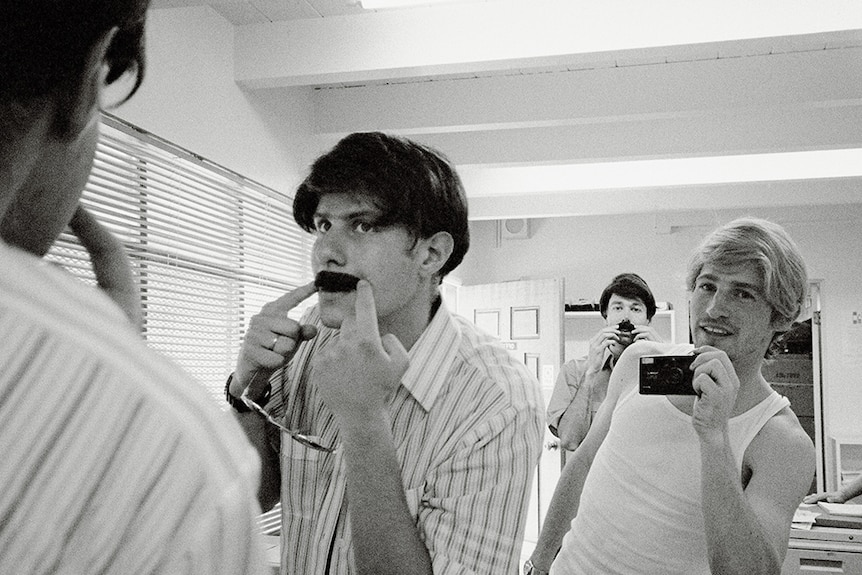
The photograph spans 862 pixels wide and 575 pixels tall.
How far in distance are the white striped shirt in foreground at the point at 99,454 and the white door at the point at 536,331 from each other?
5455 millimetres

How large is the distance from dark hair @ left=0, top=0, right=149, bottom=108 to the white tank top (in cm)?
139

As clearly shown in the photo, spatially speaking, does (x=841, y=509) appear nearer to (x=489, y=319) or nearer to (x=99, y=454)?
(x=99, y=454)

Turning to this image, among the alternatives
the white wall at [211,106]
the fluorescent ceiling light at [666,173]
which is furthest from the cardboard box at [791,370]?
the white wall at [211,106]

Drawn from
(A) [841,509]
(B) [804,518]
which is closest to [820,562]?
(B) [804,518]

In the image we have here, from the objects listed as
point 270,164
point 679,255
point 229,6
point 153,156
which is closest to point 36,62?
point 153,156

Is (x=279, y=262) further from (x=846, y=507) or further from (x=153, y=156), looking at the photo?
(x=846, y=507)

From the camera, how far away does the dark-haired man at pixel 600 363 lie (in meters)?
3.36

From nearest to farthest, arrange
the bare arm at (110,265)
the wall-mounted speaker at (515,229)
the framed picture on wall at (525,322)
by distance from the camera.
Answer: the bare arm at (110,265), the framed picture on wall at (525,322), the wall-mounted speaker at (515,229)

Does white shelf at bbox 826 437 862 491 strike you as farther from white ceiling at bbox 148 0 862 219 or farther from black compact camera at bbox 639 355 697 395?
black compact camera at bbox 639 355 697 395

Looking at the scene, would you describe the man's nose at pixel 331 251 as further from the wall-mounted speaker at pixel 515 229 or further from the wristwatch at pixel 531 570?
the wall-mounted speaker at pixel 515 229

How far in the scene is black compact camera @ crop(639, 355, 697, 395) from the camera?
1.52 meters

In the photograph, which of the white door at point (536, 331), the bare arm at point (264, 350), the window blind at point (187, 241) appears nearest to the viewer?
the bare arm at point (264, 350)

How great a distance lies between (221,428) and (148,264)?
248cm

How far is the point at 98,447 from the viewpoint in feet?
0.87
